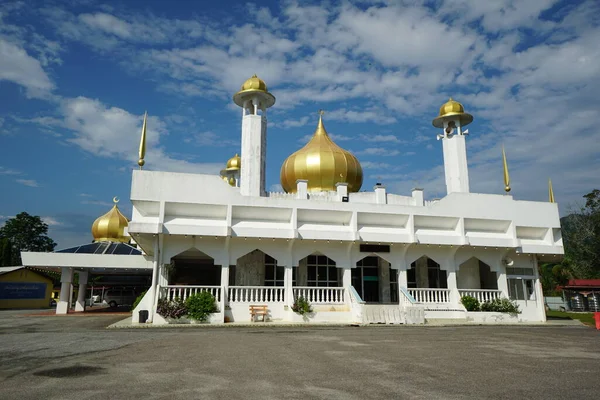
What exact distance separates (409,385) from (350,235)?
14.0 metres

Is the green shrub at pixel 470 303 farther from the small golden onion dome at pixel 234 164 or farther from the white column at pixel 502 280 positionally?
the small golden onion dome at pixel 234 164

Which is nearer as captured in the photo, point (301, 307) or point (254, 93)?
point (301, 307)

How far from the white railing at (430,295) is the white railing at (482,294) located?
736 millimetres

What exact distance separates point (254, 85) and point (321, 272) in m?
10.2

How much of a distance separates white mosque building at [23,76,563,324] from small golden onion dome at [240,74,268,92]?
80mm

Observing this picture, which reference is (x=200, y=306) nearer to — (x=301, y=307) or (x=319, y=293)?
(x=301, y=307)

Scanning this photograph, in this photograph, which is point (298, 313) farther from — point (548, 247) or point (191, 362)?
point (548, 247)

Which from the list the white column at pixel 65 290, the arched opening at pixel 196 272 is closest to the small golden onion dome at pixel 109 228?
the white column at pixel 65 290

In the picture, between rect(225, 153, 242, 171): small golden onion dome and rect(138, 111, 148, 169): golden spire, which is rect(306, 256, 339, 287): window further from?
rect(225, 153, 242, 171): small golden onion dome

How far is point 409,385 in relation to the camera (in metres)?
6.00

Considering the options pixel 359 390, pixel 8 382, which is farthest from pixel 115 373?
pixel 359 390

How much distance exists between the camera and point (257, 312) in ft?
59.9

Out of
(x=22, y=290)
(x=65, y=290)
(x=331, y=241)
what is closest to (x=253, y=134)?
(x=331, y=241)

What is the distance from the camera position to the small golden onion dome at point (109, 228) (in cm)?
3331
